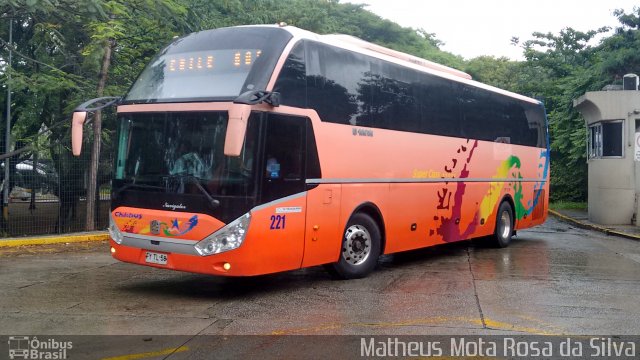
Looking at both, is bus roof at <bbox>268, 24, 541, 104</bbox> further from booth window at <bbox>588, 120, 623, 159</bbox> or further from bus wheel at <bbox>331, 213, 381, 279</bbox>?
booth window at <bbox>588, 120, 623, 159</bbox>

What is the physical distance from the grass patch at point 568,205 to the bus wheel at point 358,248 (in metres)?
20.8

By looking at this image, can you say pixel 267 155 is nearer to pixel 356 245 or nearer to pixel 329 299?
pixel 329 299

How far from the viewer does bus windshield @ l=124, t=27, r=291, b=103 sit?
7688mm

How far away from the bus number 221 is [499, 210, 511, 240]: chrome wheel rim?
25.0 ft

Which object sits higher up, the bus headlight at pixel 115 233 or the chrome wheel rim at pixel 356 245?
the bus headlight at pixel 115 233

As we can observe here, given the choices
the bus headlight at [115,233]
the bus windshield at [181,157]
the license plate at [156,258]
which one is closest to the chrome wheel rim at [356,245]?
the bus windshield at [181,157]

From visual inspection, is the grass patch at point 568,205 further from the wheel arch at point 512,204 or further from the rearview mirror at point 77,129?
the rearview mirror at point 77,129

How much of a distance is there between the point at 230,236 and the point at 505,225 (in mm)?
8747

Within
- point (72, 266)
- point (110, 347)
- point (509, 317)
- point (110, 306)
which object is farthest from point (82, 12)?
point (509, 317)

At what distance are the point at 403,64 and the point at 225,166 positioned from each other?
4.36 metres

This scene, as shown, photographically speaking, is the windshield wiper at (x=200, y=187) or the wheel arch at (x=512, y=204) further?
the wheel arch at (x=512, y=204)

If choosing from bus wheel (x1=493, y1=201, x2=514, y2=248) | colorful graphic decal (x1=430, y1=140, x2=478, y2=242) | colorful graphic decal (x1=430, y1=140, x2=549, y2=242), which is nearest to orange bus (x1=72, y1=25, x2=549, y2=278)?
colorful graphic decal (x1=430, y1=140, x2=478, y2=242)

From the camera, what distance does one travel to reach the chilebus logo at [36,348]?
546 cm

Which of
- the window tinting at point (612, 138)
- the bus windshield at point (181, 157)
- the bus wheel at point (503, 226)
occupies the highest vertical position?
the window tinting at point (612, 138)
